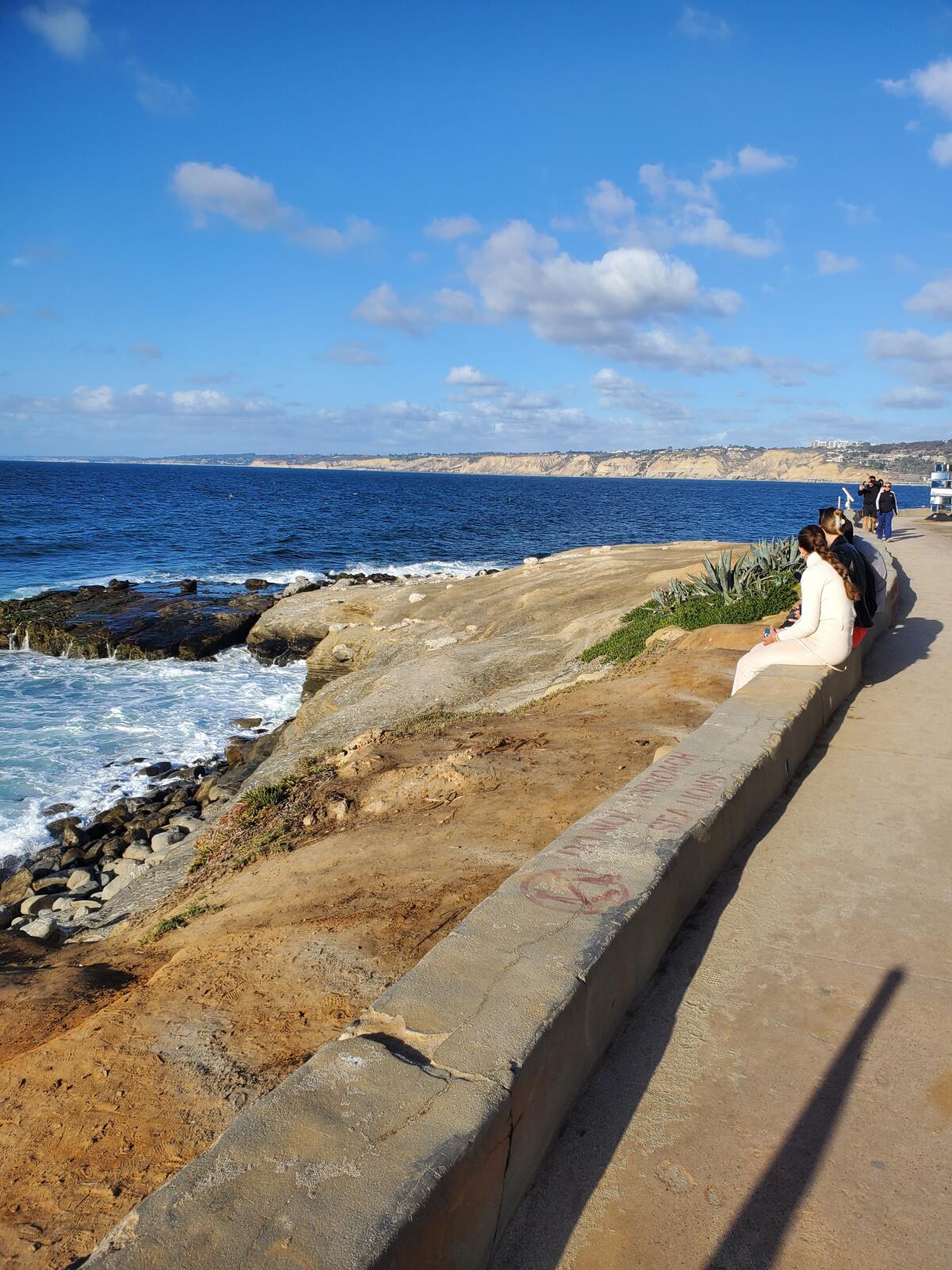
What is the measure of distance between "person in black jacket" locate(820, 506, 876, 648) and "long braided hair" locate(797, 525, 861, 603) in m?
0.09

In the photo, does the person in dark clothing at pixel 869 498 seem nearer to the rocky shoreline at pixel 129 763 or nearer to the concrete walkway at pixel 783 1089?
the rocky shoreline at pixel 129 763

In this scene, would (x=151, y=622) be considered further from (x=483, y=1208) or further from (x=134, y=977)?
(x=483, y=1208)

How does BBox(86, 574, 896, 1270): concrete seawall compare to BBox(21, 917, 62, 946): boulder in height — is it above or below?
above

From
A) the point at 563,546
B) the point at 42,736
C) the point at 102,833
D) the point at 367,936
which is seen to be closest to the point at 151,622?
the point at 42,736

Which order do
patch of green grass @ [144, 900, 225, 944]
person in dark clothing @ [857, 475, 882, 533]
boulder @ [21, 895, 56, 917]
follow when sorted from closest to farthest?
1. patch of green grass @ [144, 900, 225, 944]
2. boulder @ [21, 895, 56, 917]
3. person in dark clothing @ [857, 475, 882, 533]

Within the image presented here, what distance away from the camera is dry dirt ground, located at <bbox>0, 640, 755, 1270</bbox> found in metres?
3.22

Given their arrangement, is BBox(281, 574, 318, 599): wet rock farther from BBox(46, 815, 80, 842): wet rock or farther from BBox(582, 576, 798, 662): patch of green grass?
BBox(582, 576, 798, 662): patch of green grass

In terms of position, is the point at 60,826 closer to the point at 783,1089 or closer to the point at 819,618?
the point at 819,618

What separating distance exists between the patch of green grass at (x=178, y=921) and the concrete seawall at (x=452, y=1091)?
10.3 feet

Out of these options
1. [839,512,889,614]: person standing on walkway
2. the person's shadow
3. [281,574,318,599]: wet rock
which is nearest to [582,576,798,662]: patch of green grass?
[839,512,889,614]: person standing on walkway

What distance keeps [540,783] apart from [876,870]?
263cm

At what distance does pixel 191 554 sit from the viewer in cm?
4222

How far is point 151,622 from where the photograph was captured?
24375mm

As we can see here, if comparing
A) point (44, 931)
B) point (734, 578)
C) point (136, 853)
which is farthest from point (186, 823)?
point (734, 578)
